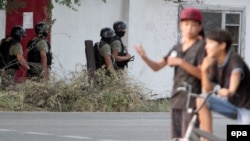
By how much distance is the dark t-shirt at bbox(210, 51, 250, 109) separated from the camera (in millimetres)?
8297

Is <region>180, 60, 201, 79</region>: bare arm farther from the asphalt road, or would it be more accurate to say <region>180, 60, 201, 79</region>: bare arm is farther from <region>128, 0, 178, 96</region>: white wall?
<region>128, 0, 178, 96</region>: white wall

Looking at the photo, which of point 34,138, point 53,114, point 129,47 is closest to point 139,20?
point 129,47

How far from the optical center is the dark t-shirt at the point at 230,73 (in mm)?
8297

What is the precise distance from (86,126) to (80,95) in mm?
3382

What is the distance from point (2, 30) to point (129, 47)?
3.19 meters

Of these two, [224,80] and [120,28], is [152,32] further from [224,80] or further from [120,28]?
[224,80]

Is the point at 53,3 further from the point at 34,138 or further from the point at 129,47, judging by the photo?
the point at 34,138

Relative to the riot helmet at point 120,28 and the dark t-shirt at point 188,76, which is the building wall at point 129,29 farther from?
the dark t-shirt at point 188,76

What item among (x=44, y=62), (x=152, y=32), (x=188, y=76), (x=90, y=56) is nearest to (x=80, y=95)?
(x=90, y=56)

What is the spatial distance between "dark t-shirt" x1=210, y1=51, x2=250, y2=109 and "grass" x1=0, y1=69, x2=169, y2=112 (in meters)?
10.4

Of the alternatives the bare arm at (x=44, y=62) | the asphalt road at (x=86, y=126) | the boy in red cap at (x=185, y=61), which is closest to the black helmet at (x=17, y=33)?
the bare arm at (x=44, y=62)

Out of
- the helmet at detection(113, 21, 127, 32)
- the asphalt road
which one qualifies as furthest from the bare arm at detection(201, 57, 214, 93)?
the helmet at detection(113, 21, 127, 32)

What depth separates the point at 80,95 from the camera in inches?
752

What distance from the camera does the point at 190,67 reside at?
27.7ft
